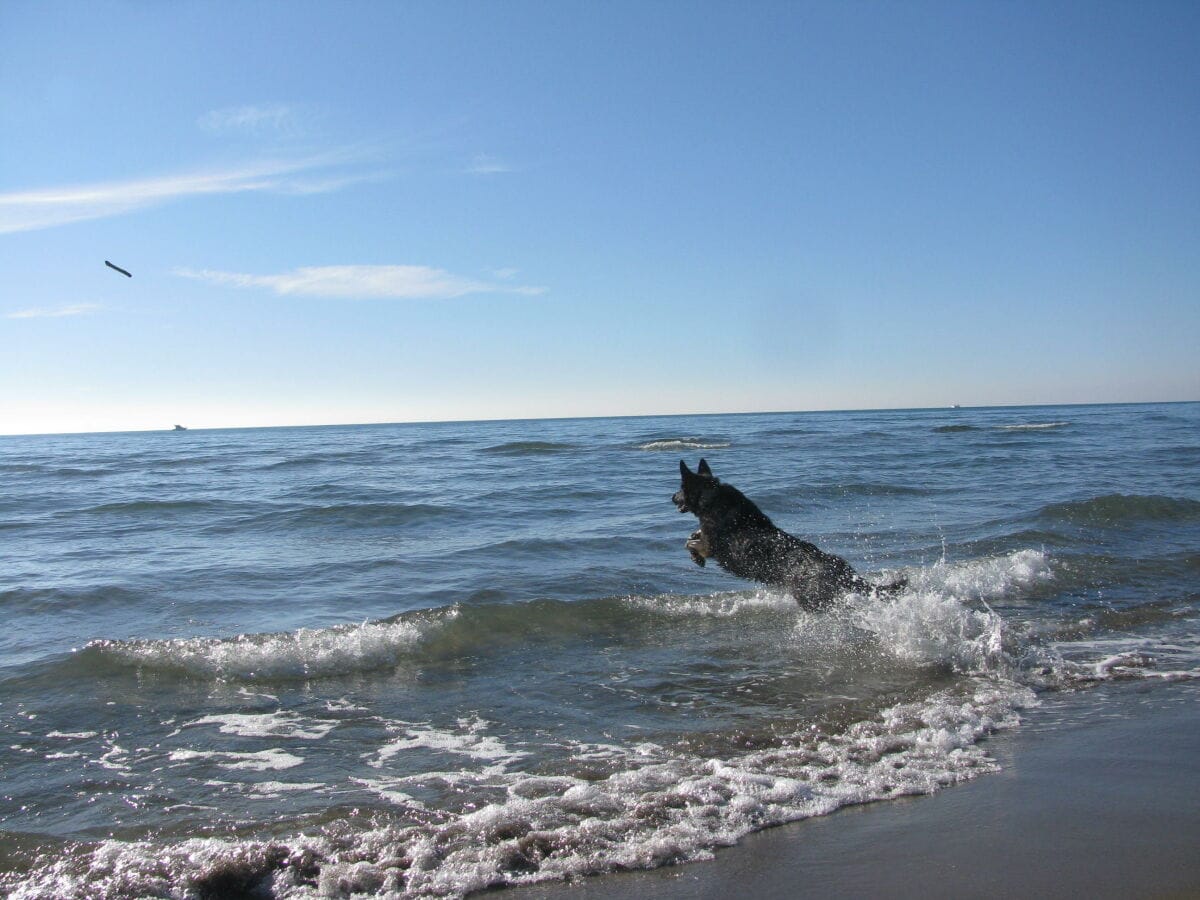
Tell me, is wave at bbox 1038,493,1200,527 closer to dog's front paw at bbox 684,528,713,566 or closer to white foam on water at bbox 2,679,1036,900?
dog's front paw at bbox 684,528,713,566

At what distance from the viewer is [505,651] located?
27.1 feet

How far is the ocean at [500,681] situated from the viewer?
441 centimetres

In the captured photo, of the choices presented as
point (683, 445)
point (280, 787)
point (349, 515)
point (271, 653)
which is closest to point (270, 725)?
point (280, 787)

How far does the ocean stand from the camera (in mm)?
4414

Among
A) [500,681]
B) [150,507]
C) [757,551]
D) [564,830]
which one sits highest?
[757,551]

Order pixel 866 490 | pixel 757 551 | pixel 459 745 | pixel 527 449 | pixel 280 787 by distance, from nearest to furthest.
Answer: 1. pixel 280 787
2. pixel 459 745
3. pixel 757 551
4. pixel 866 490
5. pixel 527 449

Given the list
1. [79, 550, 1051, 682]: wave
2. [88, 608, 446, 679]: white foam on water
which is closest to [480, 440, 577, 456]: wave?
[79, 550, 1051, 682]: wave

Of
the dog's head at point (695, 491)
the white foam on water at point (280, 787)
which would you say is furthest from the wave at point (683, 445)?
the white foam on water at point (280, 787)

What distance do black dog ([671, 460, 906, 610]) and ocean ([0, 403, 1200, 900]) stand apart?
34 centimetres

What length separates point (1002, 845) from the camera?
403cm

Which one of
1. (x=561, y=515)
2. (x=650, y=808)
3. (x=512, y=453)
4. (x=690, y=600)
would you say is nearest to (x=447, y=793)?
(x=650, y=808)

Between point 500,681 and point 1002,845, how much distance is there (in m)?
4.34

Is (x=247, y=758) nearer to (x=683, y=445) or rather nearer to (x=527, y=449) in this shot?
(x=527, y=449)

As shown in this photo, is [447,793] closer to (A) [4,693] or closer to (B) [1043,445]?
(A) [4,693]
